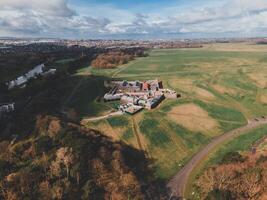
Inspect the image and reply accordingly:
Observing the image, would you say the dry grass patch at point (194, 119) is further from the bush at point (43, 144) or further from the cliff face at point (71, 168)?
the bush at point (43, 144)

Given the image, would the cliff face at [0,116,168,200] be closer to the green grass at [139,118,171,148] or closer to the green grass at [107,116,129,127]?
the green grass at [139,118,171,148]

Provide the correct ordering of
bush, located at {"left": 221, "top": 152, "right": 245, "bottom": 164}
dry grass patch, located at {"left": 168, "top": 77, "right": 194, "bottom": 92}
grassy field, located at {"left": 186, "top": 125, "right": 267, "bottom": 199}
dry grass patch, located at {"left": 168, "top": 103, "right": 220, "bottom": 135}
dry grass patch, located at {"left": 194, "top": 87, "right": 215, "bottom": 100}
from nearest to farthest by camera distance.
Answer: grassy field, located at {"left": 186, "top": 125, "right": 267, "bottom": 199}
bush, located at {"left": 221, "top": 152, "right": 245, "bottom": 164}
dry grass patch, located at {"left": 168, "top": 103, "right": 220, "bottom": 135}
dry grass patch, located at {"left": 194, "top": 87, "right": 215, "bottom": 100}
dry grass patch, located at {"left": 168, "top": 77, "right": 194, "bottom": 92}

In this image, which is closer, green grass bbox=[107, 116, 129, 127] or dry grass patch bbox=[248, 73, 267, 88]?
green grass bbox=[107, 116, 129, 127]

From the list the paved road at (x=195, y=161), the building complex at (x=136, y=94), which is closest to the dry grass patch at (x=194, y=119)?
the paved road at (x=195, y=161)

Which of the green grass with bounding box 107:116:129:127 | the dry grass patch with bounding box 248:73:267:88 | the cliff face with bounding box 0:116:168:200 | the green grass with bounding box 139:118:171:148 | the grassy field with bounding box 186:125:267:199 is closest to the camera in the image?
the cliff face with bounding box 0:116:168:200

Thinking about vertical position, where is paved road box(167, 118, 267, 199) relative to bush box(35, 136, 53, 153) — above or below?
below

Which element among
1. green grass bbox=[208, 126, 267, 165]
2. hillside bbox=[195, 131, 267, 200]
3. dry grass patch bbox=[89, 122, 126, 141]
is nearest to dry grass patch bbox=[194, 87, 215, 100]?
green grass bbox=[208, 126, 267, 165]
